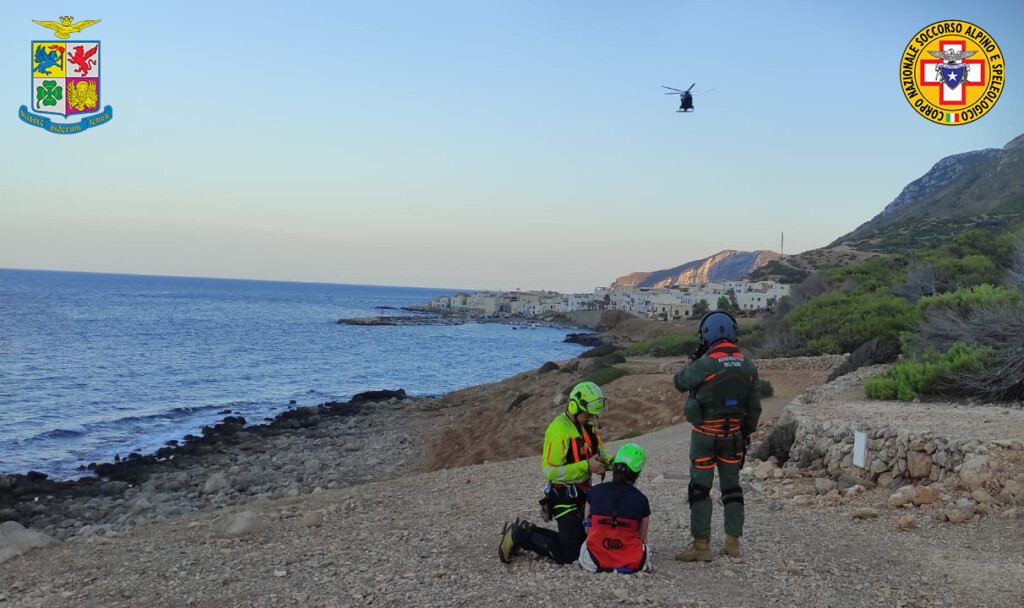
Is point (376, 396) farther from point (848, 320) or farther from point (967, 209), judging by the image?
point (967, 209)

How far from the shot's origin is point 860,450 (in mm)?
8422

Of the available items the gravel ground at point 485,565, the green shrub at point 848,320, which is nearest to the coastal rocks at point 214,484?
the gravel ground at point 485,565

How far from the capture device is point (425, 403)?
3325cm

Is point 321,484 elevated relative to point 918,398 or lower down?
lower down

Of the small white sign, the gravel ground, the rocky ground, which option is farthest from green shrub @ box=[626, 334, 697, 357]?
the gravel ground

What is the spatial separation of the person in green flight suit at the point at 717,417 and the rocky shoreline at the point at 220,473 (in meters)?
10.8

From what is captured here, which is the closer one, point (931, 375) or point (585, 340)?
point (931, 375)

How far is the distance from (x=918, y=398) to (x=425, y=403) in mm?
24459

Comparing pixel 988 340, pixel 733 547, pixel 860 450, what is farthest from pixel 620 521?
pixel 988 340

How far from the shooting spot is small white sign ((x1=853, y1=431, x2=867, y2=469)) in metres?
8.38

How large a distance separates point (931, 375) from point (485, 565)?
956 centimetres

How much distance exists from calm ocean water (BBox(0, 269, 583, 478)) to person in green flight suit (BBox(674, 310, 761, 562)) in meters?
19.5

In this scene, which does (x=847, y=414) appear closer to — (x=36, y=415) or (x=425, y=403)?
(x=425, y=403)

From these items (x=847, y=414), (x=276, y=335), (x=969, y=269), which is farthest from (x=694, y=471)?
(x=276, y=335)
